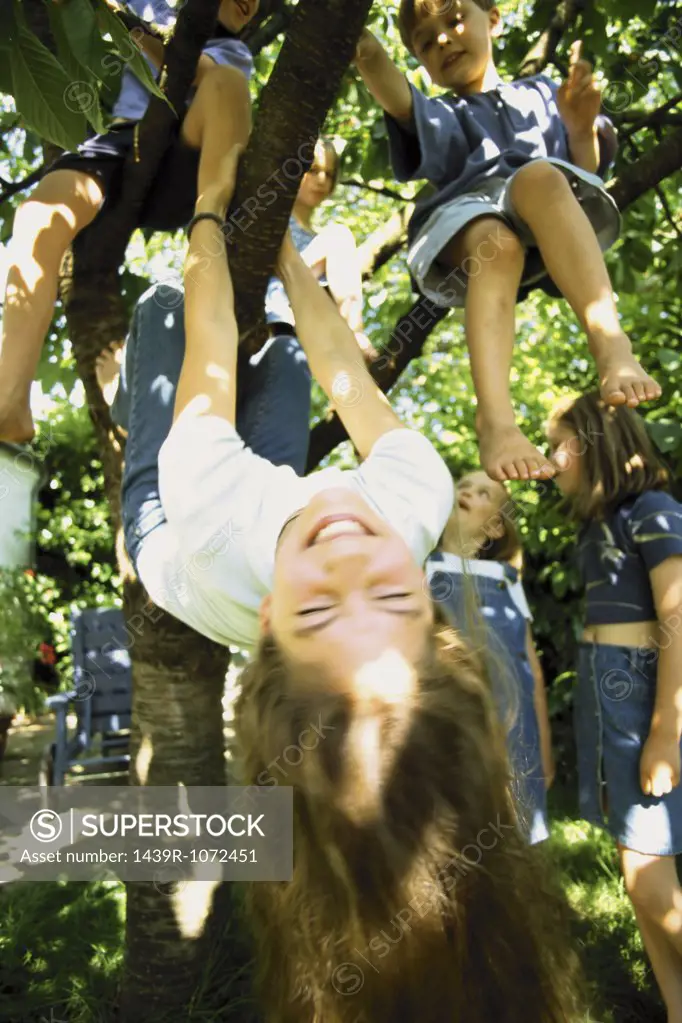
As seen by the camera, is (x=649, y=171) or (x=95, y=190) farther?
(x=649, y=171)

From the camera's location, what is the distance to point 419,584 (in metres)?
1.46

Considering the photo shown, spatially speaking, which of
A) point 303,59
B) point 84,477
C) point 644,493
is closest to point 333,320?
point 303,59

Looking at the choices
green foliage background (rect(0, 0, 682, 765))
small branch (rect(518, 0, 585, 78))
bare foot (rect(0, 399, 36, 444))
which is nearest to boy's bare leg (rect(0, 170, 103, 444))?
bare foot (rect(0, 399, 36, 444))

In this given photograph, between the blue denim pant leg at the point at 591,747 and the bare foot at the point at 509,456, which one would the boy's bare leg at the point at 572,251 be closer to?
the bare foot at the point at 509,456

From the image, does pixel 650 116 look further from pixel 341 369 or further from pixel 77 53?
pixel 77 53

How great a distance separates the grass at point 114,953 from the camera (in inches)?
105

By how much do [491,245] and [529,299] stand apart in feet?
12.0

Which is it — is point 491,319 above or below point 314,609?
above

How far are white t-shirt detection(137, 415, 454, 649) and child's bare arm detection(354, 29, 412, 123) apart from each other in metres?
1.07

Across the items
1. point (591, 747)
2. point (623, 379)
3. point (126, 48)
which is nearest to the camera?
point (126, 48)

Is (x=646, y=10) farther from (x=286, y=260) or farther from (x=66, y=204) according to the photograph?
(x=66, y=204)

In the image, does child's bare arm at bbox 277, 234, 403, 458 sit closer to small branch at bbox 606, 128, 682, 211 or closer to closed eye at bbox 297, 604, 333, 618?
closed eye at bbox 297, 604, 333, 618

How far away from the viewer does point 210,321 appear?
169 cm

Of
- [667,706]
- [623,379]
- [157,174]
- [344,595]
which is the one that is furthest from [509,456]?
[157,174]
